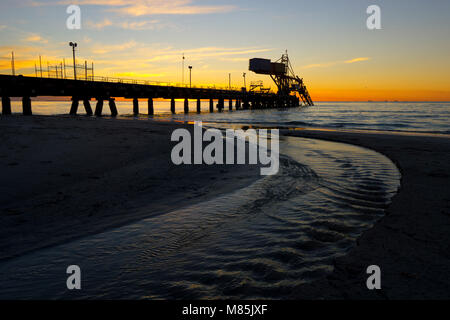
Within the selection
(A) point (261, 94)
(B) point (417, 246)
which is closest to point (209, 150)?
(B) point (417, 246)

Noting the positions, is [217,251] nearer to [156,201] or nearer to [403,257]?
[403,257]

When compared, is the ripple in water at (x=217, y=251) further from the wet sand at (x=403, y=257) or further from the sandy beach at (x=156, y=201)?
the sandy beach at (x=156, y=201)

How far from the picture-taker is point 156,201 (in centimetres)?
566

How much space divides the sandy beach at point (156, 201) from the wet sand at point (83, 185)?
0.02 meters

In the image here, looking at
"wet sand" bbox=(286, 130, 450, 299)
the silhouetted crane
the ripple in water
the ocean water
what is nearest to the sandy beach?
"wet sand" bbox=(286, 130, 450, 299)

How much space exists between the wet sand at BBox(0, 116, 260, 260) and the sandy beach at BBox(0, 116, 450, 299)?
0.02 metres

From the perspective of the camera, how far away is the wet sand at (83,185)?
4.33m

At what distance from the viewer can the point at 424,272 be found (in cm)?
293

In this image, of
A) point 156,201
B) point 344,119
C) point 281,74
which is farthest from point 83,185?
point 281,74

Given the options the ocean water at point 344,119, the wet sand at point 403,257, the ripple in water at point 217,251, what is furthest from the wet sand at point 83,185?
the ocean water at point 344,119

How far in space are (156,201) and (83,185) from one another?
192cm
